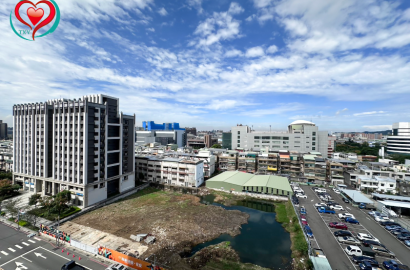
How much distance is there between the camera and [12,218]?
32.4 meters

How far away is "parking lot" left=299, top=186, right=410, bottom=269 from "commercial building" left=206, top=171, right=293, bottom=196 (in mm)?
5719

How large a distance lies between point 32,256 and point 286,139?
297 feet

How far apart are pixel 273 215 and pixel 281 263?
1551 centimetres

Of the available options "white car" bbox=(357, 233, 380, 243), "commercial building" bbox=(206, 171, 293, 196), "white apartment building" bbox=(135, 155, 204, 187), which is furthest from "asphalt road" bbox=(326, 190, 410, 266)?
"white apartment building" bbox=(135, 155, 204, 187)

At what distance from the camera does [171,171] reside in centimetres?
5662

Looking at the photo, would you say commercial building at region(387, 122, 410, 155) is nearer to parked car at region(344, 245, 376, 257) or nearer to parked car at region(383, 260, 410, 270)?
parked car at region(344, 245, 376, 257)

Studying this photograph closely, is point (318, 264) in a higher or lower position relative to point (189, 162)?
lower

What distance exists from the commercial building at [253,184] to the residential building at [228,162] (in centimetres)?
1242

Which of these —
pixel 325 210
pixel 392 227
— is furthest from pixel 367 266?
pixel 325 210

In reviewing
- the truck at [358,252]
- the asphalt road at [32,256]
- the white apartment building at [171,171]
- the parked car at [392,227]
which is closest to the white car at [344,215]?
the parked car at [392,227]

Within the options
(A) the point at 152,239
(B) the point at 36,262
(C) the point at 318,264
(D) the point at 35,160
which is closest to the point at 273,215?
(C) the point at 318,264

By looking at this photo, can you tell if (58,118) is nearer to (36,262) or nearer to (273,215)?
(36,262)

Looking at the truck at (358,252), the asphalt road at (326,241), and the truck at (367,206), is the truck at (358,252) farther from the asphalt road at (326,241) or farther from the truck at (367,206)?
the truck at (367,206)

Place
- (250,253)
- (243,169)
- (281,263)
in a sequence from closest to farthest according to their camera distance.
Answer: (281,263) → (250,253) → (243,169)
